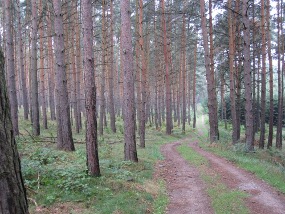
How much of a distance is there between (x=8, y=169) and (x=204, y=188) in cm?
737

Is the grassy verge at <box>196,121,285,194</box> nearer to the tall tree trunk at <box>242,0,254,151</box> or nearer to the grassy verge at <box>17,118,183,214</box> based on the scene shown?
the tall tree trunk at <box>242,0,254,151</box>

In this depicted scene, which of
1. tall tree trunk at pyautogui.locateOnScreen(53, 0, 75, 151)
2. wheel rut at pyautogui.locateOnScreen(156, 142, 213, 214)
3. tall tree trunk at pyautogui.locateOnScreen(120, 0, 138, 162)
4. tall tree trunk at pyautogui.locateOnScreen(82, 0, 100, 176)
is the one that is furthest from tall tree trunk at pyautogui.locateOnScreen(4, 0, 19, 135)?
tall tree trunk at pyautogui.locateOnScreen(82, 0, 100, 176)

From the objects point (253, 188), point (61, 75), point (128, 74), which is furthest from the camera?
point (61, 75)

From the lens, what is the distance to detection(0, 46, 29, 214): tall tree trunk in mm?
2119

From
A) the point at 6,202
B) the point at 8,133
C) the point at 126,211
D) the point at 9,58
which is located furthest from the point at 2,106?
the point at 9,58

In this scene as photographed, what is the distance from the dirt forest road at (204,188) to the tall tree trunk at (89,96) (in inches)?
94.8

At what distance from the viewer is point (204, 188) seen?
861 centimetres

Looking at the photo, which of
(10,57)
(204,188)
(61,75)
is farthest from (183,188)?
(10,57)

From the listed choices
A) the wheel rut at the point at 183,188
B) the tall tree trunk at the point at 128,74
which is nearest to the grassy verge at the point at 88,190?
the wheel rut at the point at 183,188

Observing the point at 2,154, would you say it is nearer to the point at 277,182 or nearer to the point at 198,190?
the point at 198,190

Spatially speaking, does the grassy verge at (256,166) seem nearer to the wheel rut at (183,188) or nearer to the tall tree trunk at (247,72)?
the tall tree trunk at (247,72)

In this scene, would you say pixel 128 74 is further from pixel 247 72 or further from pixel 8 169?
pixel 8 169

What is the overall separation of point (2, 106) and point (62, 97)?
9975 millimetres

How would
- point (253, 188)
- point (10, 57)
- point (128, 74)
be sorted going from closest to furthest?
point (253, 188), point (128, 74), point (10, 57)
